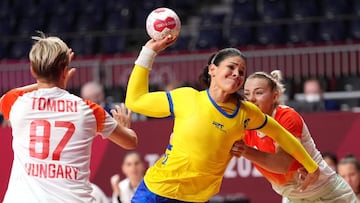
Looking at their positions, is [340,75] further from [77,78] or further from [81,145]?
[81,145]

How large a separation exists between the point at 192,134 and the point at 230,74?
452mm

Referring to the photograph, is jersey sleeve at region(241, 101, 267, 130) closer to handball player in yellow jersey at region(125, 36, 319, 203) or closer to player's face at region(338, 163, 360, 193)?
handball player in yellow jersey at region(125, 36, 319, 203)

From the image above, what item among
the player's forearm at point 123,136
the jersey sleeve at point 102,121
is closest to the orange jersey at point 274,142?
the player's forearm at point 123,136

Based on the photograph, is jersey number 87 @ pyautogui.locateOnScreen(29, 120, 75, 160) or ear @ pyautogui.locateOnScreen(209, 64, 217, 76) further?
ear @ pyautogui.locateOnScreen(209, 64, 217, 76)

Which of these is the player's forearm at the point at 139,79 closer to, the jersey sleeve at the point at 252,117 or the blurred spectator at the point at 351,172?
the jersey sleeve at the point at 252,117

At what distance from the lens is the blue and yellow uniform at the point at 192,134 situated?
20.0 feet

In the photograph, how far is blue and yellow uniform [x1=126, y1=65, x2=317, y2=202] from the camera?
6.08m

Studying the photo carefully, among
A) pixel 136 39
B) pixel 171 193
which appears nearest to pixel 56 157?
pixel 171 193

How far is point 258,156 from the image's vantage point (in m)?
6.53

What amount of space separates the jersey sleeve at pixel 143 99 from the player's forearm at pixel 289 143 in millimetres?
704

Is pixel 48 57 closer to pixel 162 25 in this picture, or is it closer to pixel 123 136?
pixel 123 136

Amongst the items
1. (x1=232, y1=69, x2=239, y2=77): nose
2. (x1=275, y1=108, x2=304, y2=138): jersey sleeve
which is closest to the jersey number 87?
(x1=232, y1=69, x2=239, y2=77): nose

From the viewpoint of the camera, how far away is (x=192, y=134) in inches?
239

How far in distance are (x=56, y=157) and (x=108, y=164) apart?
21.0 feet
